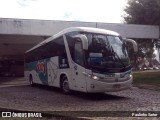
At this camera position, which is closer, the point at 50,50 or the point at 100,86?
the point at 100,86

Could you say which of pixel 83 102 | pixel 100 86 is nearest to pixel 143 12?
pixel 100 86

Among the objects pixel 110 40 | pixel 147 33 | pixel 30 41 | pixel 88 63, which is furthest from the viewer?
pixel 30 41

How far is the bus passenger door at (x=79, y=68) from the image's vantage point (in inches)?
487

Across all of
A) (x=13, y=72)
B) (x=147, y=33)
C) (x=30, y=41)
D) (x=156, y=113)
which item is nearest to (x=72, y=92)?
(x=156, y=113)

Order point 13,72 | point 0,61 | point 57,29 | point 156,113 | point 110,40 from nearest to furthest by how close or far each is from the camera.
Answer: point 156,113 → point 110,40 → point 57,29 → point 13,72 → point 0,61

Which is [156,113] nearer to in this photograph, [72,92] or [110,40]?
[110,40]

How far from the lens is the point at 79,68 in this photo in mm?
12594

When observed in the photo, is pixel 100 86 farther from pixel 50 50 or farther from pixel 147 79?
pixel 147 79

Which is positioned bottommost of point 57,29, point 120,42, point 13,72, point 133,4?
point 13,72

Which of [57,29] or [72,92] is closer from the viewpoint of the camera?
[72,92]

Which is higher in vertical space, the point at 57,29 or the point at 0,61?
the point at 57,29

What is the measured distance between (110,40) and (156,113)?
5.01 meters

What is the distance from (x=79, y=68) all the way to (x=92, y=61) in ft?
2.46

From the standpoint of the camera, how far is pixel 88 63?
1210 cm
